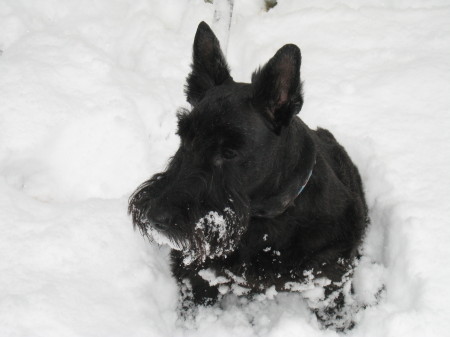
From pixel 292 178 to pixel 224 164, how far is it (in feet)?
1.16

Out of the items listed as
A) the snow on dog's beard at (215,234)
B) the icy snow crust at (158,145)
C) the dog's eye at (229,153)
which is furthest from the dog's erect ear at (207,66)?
the icy snow crust at (158,145)

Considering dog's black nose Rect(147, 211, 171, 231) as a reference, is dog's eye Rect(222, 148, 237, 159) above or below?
above

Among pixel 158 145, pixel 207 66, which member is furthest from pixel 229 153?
pixel 158 145

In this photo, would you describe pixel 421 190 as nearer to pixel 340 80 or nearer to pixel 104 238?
pixel 340 80

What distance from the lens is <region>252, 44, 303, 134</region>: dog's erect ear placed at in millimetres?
1950

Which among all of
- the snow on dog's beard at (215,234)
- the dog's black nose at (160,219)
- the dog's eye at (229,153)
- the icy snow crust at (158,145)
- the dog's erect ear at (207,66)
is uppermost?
the dog's erect ear at (207,66)

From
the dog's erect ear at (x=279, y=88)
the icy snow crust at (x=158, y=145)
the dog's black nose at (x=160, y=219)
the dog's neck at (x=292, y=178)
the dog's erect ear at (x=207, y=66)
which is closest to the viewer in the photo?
the dog's erect ear at (x=279, y=88)

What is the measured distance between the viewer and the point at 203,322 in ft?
8.87

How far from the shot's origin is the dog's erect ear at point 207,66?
2344mm

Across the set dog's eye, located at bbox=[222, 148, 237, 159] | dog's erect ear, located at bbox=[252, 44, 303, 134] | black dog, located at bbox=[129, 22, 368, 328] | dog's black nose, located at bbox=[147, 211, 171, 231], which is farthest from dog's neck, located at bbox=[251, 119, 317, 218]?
dog's black nose, located at bbox=[147, 211, 171, 231]

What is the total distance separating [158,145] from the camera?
137 inches

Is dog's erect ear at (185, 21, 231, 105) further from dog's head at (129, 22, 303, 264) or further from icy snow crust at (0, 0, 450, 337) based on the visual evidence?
icy snow crust at (0, 0, 450, 337)

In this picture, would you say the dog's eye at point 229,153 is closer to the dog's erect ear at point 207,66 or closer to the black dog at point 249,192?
the black dog at point 249,192

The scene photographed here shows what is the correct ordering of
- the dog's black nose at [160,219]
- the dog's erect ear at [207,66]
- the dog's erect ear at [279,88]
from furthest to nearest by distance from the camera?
the dog's erect ear at [207,66] → the dog's black nose at [160,219] → the dog's erect ear at [279,88]
